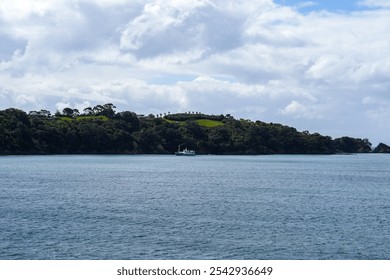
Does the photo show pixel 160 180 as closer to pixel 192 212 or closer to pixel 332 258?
pixel 192 212

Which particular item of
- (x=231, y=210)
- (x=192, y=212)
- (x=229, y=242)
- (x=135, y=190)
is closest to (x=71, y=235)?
(x=229, y=242)

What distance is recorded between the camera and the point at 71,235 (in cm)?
5209

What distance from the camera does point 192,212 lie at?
68.7 meters

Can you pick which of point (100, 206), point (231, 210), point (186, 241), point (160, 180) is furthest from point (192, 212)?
point (160, 180)

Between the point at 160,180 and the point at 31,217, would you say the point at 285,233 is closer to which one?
the point at 31,217

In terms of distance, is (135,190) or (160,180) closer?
(135,190)

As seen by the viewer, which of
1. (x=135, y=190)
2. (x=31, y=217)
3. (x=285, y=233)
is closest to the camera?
(x=285, y=233)

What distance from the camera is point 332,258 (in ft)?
150

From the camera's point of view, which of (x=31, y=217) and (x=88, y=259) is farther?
(x=31, y=217)
